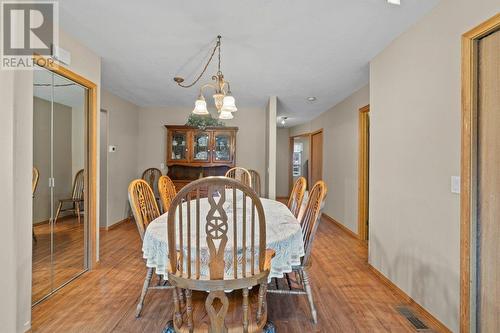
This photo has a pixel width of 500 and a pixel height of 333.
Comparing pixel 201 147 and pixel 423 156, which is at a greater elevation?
pixel 201 147

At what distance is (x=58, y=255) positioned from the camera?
2453 millimetres

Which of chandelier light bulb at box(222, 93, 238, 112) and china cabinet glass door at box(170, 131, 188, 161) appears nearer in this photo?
chandelier light bulb at box(222, 93, 238, 112)

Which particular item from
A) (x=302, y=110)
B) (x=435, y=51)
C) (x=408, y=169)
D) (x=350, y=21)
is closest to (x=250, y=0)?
(x=350, y=21)

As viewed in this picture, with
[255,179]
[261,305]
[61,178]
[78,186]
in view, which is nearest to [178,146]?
[255,179]

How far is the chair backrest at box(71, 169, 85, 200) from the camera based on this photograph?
2599 mm

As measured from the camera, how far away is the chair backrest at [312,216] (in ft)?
6.03

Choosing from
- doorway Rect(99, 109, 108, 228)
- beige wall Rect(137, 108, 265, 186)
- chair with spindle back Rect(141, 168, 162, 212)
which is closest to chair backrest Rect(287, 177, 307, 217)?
beige wall Rect(137, 108, 265, 186)

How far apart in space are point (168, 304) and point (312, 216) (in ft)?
4.58

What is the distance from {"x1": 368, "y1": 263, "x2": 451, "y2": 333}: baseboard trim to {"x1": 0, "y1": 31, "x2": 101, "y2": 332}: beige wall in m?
2.80

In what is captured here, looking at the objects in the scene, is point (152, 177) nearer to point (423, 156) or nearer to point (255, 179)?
point (255, 179)

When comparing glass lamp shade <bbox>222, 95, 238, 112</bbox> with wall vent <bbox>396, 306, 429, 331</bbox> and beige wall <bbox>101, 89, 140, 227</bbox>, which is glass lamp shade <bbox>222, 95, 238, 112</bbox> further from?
beige wall <bbox>101, 89, 140, 227</bbox>

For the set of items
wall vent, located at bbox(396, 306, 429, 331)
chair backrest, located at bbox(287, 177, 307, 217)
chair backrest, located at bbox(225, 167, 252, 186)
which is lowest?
wall vent, located at bbox(396, 306, 429, 331)

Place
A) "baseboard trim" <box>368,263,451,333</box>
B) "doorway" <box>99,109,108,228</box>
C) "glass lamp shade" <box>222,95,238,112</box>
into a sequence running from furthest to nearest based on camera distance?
"doorway" <box>99,109,108,228</box>
"glass lamp shade" <box>222,95,238,112</box>
"baseboard trim" <box>368,263,451,333</box>

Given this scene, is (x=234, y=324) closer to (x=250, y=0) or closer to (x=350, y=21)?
(x=250, y=0)
